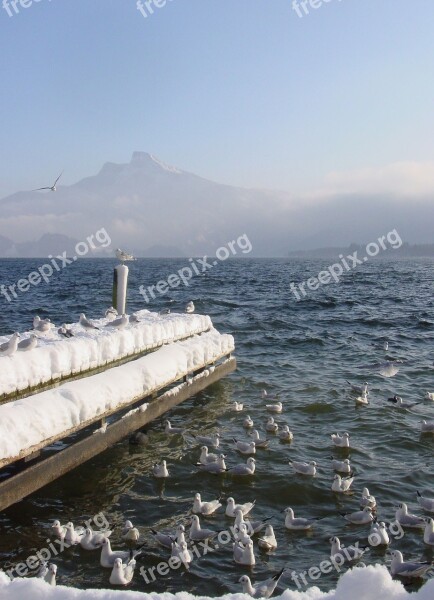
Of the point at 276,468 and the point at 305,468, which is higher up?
the point at 305,468

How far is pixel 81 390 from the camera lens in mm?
11492

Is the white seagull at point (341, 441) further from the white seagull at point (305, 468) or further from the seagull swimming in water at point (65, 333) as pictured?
the seagull swimming in water at point (65, 333)

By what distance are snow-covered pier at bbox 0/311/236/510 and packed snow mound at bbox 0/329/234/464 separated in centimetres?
2

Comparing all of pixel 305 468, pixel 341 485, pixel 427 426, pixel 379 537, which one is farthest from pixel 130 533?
pixel 427 426

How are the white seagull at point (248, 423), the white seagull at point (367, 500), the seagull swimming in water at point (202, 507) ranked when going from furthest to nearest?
the white seagull at point (248, 423) → the white seagull at point (367, 500) → the seagull swimming in water at point (202, 507)

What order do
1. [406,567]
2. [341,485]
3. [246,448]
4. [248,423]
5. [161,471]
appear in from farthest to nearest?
[248,423]
[246,448]
[161,471]
[341,485]
[406,567]

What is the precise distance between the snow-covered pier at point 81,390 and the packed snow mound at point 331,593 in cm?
508

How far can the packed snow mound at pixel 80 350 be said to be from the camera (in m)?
11.0

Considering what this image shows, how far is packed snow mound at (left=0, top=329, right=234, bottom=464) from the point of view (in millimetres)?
9398

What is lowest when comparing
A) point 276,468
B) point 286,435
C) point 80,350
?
point 276,468

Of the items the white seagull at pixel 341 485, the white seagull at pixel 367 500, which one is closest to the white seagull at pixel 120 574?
the white seagull at pixel 367 500

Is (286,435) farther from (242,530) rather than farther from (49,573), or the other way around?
(49,573)

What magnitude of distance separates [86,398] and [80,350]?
5.95ft

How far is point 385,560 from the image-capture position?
9.83 m
